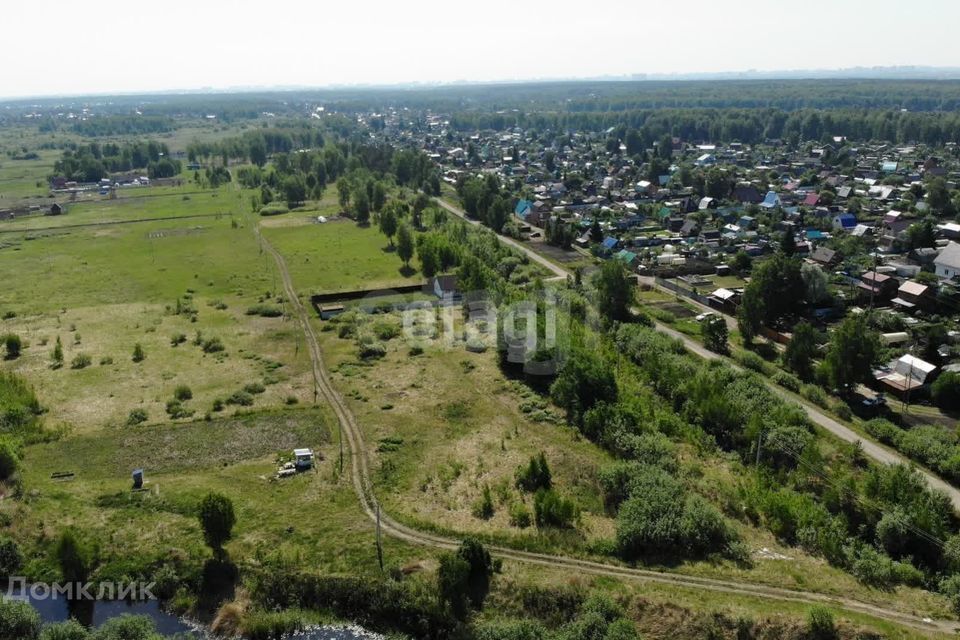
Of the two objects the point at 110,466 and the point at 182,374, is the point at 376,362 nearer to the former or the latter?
the point at 182,374

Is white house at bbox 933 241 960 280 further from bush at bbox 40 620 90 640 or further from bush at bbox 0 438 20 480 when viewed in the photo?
bush at bbox 0 438 20 480

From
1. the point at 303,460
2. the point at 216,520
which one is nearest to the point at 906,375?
the point at 303,460

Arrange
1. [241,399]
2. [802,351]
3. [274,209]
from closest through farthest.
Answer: [241,399]
[802,351]
[274,209]

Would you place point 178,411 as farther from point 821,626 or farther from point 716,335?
point 716,335

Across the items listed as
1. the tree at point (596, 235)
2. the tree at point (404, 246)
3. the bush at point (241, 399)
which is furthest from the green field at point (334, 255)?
the bush at point (241, 399)

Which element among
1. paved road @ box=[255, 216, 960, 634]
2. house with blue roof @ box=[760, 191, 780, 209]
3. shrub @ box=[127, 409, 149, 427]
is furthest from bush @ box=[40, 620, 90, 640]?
house with blue roof @ box=[760, 191, 780, 209]

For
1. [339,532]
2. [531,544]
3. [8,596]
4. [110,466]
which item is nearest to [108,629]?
[8,596]
